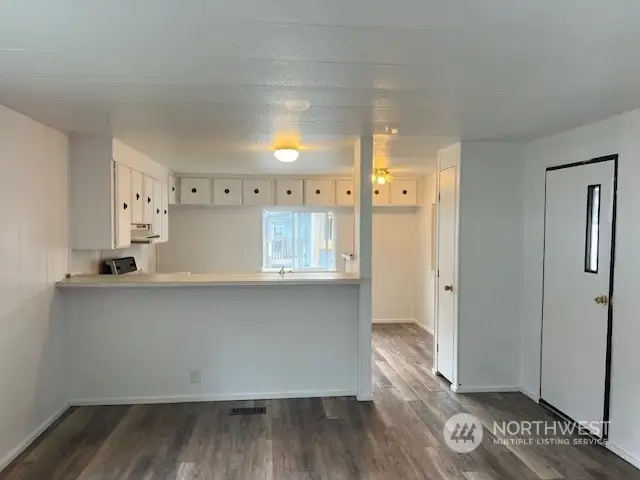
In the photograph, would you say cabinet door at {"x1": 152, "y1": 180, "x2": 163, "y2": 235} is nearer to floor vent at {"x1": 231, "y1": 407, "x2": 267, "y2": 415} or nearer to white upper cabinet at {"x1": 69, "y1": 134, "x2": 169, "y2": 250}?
white upper cabinet at {"x1": 69, "y1": 134, "x2": 169, "y2": 250}

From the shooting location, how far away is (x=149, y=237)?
16.9 feet

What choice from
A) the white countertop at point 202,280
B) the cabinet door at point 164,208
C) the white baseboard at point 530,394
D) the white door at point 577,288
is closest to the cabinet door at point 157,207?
the cabinet door at point 164,208

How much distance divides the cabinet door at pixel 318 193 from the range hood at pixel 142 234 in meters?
2.26

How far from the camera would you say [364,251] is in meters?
3.94

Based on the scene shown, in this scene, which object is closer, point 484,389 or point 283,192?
point 484,389

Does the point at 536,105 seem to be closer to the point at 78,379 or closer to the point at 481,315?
the point at 481,315

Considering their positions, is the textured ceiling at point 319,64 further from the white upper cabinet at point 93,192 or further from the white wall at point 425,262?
A: the white wall at point 425,262

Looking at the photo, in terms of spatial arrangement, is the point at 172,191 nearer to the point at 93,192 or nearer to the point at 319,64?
the point at 93,192

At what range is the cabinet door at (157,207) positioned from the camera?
17.4 feet

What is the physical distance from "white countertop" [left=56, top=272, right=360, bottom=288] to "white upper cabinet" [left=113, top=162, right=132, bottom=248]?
0.39 meters

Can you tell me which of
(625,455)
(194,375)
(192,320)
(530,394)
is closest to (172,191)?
(192,320)

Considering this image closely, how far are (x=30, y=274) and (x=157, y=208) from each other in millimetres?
2359

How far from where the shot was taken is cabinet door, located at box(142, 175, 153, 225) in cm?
481

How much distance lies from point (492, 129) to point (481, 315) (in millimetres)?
1645
